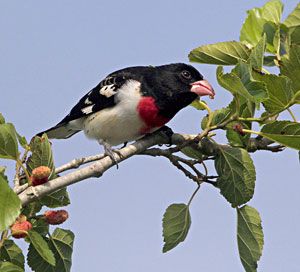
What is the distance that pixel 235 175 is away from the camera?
3973 mm

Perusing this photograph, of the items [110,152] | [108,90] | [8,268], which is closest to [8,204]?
[8,268]

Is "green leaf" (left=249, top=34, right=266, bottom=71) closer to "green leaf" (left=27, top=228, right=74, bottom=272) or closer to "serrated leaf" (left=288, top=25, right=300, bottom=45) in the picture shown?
"serrated leaf" (left=288, top=25, right=300, bottom=45)

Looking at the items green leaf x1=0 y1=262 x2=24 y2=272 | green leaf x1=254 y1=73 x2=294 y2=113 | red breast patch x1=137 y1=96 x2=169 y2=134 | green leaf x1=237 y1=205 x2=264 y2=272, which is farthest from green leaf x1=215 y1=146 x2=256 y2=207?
red breast patch x1=137 y1=96 x2=169 y2=134

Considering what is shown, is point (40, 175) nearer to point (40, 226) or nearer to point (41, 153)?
point (41, 153)

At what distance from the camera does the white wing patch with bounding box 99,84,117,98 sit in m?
6.10

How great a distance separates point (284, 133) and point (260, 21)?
1.06m

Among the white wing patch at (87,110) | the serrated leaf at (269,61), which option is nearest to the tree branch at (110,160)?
the serrated leaf at (269,61)

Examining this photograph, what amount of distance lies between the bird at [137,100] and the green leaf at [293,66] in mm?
1643

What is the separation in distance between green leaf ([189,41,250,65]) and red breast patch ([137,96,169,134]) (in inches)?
50.6

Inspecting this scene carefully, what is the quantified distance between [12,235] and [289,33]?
2.03 m

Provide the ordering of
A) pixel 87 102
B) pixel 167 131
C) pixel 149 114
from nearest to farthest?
1. pixel 167 131
2. pixel 149 114
3. pixel 87 102

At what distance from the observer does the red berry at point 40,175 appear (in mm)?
3410

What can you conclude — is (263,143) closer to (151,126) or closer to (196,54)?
(196,54)

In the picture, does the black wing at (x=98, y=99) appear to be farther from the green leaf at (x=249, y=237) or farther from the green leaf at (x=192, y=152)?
the green leaf at (x=249, y=237)
